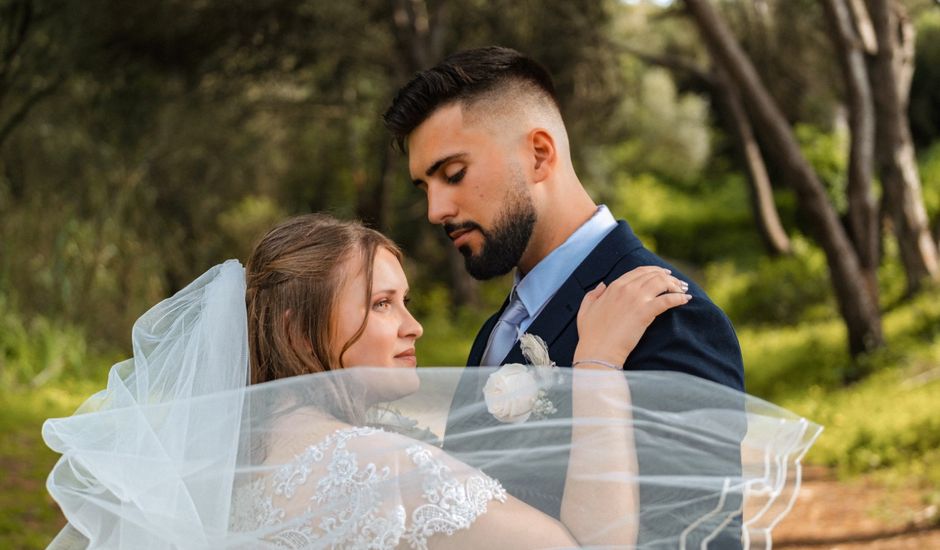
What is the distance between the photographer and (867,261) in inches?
390

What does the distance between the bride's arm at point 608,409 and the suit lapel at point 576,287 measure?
0.14 m

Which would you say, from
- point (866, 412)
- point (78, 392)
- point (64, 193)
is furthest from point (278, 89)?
point (866, 412)

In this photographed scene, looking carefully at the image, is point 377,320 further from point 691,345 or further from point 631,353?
point 691,345

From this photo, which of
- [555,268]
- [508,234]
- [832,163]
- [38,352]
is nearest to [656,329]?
[555,268]

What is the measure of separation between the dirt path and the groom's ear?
166 inches

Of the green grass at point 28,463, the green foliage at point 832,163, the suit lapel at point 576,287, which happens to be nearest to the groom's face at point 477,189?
the suit lapel at point 576,287

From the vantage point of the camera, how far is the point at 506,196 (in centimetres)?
256

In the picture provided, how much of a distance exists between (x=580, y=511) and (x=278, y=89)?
58.3ft

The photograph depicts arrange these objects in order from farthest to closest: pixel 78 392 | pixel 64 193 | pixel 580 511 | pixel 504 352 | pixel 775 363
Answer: pixel 64 193 → pixel 775 363 → pixel 78 392 → pixel 504 352 → pixel 580 511

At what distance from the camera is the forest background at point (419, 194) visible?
939 cm

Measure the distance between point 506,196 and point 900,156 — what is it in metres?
8.79

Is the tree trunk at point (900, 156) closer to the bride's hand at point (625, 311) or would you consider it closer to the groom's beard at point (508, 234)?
the groom's beard at point (508, 234)

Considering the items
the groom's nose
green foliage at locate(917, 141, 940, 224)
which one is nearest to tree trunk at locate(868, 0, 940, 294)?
green foliage at locate(917, 141, 940, 224)

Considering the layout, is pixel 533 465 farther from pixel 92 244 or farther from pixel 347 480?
pixel 92 244
